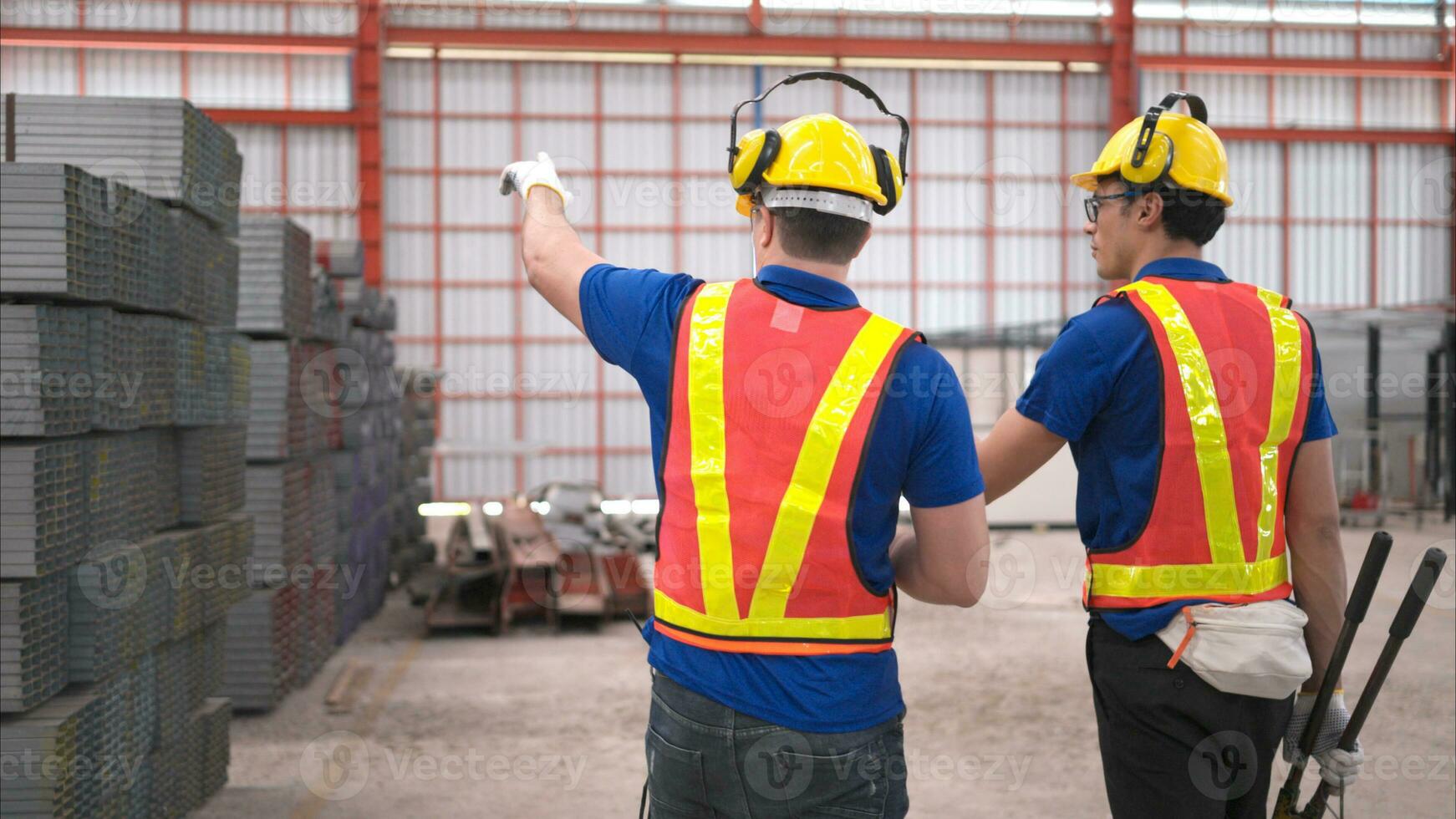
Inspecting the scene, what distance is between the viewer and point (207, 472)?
16.7 feet

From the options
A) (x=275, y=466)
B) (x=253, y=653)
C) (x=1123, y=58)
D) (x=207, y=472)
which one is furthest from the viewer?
(x=1123, y=58)

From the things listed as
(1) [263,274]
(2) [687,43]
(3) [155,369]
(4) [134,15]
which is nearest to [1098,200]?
(3) [155,369]

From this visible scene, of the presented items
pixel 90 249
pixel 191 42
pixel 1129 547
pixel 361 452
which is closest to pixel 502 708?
pixel 361 452

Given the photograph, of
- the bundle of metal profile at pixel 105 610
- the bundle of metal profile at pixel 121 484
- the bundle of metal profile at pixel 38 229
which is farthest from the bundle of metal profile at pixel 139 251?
the bundle of metal profile at pixel 105 610

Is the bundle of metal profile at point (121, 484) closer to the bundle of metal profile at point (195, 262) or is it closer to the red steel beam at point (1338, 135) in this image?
the bundle of metal profile at point (195, 262)

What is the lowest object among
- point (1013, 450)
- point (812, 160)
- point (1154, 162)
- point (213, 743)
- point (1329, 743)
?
point (213, 743)

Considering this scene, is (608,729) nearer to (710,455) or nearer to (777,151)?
(710,455)

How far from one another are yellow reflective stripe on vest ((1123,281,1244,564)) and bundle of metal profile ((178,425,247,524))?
4.16 meters

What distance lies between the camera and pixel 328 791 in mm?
5449

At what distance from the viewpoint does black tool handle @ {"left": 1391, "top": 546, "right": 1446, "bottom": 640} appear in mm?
2324

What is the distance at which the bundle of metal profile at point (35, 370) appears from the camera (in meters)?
3.57

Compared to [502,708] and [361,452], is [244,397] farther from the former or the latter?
[361,452]

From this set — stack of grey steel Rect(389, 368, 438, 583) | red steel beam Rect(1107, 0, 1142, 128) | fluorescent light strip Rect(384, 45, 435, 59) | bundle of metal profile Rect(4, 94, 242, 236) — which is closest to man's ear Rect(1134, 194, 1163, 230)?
bundle of metal profile Rect(4, 94, 242, 236)

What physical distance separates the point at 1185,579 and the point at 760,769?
102 cm
